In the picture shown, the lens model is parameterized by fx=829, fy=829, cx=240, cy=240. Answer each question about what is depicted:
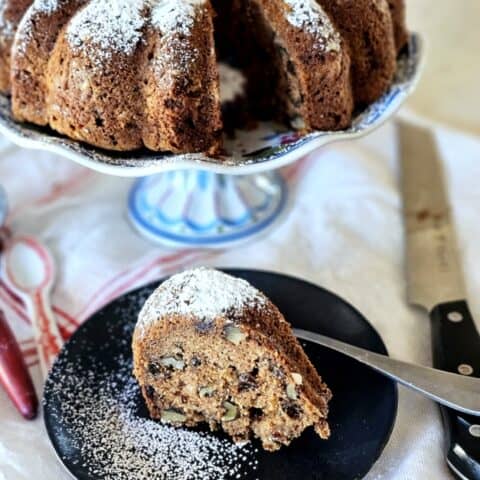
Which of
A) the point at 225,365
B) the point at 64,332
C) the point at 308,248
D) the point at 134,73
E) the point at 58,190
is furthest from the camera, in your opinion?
the point at 58,190

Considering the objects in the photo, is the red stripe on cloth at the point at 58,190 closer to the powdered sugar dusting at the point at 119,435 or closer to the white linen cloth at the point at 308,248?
the white linen cloth at the point at 308,248

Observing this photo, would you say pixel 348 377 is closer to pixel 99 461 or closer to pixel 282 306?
pixel 282 306

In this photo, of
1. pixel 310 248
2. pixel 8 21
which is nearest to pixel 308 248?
pixel 310 248

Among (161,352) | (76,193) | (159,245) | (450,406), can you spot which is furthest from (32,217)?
(450,406)

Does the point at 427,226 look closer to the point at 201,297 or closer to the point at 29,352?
the point at 201,297

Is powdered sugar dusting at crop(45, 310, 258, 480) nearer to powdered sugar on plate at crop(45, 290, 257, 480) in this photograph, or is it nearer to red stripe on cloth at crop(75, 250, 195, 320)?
powdered sugar on plate at crop(45, 290, 257, 480)

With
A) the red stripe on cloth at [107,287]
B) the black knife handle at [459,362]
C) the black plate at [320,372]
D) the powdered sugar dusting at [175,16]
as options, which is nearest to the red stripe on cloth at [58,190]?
the red stripe on cloth at [107,287]
